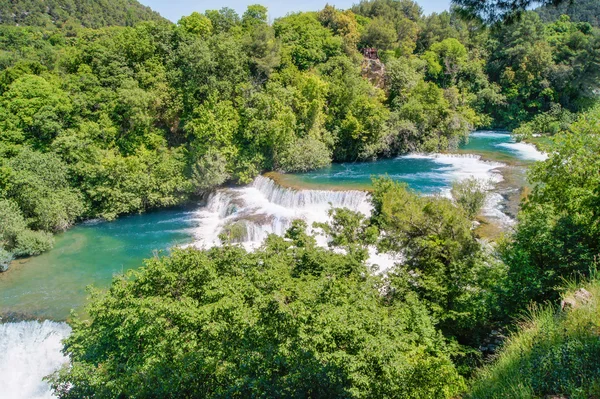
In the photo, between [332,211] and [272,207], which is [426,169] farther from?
[332,211]

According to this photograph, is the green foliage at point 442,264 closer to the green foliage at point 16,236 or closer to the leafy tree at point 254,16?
the green foliage at point 16,236

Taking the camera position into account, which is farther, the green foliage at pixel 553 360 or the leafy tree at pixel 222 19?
the leafy tree at pixel 222 19

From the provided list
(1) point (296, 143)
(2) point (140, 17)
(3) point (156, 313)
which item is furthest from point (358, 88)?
(2) point (140, 17)

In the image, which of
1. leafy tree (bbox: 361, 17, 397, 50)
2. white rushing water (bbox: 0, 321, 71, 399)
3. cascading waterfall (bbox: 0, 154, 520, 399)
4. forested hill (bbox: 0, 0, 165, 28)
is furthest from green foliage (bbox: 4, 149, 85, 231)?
forested hill (bbox: 0, 0, 165, 28)

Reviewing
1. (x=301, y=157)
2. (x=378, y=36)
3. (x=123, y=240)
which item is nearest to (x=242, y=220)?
(x=123, y=240)

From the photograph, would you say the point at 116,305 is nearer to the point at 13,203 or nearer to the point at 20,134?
the point at 13,203

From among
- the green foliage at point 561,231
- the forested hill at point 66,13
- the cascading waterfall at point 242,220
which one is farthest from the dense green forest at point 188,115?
the forested hill at point 66,13

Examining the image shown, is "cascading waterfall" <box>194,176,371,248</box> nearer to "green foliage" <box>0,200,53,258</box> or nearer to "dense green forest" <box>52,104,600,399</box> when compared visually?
"green foliage" <box>0,200,53,258</box>
